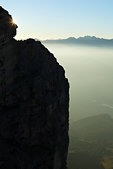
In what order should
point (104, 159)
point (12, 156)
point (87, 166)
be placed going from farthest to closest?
point (104, 159) → point (87, 166) → point (12, 156)

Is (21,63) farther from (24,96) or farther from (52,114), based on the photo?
(52,114)

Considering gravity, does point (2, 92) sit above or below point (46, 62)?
below

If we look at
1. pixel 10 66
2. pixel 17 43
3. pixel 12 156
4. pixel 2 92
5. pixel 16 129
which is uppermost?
pixel 17 43

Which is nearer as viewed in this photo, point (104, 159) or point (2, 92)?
point (2, 92)

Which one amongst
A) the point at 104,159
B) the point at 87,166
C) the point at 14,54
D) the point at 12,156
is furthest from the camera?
the point at 104,159

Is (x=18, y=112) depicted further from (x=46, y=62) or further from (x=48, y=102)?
(x=46, y=62)

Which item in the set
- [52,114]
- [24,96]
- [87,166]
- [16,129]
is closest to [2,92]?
[24,96]
